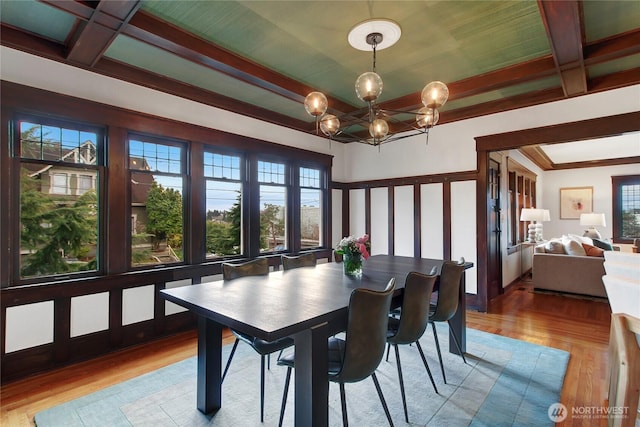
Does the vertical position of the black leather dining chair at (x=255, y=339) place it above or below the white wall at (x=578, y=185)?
below

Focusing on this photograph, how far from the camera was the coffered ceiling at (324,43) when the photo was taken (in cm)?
226

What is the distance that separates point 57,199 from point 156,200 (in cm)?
85

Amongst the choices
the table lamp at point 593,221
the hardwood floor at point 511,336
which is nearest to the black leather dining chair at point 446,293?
the hardwood floor at point 511,336

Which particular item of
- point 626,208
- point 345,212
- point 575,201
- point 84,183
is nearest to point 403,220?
point 345,212

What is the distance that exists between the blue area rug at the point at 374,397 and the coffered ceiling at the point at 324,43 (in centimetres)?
268

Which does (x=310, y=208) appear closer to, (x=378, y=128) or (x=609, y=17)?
(x=378, y=128)

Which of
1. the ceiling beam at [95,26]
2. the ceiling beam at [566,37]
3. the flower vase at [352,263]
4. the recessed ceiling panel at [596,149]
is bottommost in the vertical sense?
the flower vase at [352,263]

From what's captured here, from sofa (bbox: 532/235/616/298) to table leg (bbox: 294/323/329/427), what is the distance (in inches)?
209

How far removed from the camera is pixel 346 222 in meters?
6.00

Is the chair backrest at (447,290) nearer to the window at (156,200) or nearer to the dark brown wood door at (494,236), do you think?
the dark brown wood door at (494,236)

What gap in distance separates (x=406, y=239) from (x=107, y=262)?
414 centimetres

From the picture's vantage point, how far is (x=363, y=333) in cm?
171

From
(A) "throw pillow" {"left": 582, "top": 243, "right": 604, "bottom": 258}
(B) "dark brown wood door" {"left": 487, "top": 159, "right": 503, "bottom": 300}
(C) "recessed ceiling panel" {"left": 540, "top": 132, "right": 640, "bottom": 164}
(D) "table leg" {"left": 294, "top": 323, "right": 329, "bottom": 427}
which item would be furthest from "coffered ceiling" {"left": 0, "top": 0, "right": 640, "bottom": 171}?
(C) "recessed ceiling panel" {"left": 540, "top": 132, "right": 640, "bottom": 164}

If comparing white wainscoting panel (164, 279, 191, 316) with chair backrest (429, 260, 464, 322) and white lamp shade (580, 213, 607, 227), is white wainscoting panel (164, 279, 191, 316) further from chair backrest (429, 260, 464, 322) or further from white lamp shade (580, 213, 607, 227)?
white lamp shade (580, 213, 607, 227)
